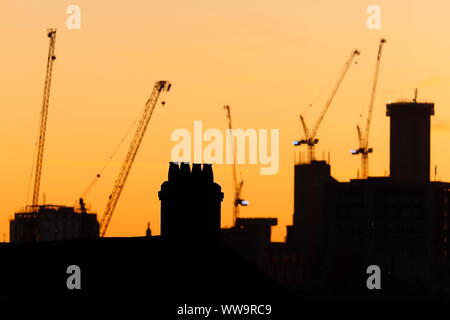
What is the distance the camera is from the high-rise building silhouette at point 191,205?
90.1 metres

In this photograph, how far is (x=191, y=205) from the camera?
9225 cm

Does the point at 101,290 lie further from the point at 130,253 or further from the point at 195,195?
the point at 195,195

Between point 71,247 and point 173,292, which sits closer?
point 173,292

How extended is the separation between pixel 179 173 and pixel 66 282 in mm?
10088

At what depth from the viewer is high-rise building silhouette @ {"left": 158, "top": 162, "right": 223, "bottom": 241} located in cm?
9012
